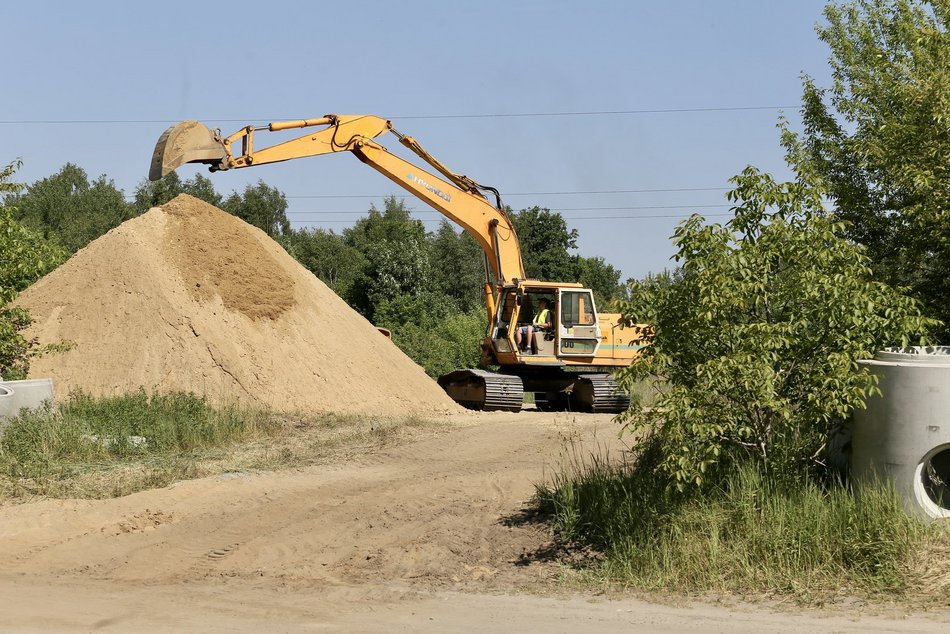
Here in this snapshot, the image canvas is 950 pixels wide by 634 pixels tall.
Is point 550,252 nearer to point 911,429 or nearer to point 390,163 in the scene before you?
point 390,163

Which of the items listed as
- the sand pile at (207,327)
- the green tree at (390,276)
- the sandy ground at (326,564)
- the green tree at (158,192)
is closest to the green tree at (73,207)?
the green tree at (158,192)

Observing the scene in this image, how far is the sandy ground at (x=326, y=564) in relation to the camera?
7527mm

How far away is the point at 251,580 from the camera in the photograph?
30.0ft

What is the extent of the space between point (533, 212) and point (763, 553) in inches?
2342

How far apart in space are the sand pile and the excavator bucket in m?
3.24

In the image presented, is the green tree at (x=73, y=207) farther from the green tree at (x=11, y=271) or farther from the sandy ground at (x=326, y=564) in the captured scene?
the sandy ground at (x=326, y=564)

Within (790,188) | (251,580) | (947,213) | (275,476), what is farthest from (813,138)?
(251,580)

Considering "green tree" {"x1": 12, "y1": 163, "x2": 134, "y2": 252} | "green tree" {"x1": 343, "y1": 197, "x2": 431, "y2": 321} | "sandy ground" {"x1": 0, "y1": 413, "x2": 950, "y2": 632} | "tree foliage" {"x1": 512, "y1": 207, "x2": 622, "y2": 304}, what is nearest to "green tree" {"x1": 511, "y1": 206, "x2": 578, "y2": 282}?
"tree foliage" {"x1": 512, "y1": 207, "x2": 622, "y2": 304}

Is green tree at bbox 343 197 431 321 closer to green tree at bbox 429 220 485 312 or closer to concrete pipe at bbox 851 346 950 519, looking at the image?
green tree at bbox 429 220 485 312

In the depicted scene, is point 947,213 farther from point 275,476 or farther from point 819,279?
point 275,476

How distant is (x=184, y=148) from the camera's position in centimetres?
1856

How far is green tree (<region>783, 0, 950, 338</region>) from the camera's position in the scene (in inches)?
439

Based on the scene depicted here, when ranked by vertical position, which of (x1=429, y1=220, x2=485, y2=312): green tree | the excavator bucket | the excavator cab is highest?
(x1=429, y1=220, x2=485, y2=312): green tree

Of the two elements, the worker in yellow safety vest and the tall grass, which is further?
the worker in yellow safety vest
